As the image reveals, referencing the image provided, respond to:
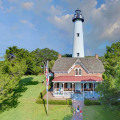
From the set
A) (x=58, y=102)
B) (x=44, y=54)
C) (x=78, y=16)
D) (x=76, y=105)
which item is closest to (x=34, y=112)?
(x=58, y=102)

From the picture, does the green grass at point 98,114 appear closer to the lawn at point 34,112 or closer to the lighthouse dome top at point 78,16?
the lawn at point 34,112

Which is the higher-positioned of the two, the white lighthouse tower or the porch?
the white lighthouse tower

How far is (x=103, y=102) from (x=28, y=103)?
1527 cm

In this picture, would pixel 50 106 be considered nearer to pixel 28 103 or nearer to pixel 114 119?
pixel 28 103

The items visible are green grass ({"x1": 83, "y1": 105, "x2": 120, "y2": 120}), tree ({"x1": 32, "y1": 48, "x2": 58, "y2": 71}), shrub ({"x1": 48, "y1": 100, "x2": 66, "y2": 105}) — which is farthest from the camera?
tree ({"x1": 32, "y1": 48, "x2": 58, "y2": 71})

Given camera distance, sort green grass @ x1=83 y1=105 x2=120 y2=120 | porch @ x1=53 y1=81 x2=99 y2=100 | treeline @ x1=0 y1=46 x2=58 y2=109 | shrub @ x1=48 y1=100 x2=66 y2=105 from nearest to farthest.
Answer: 1. green grass @ x1=83 y1=105 x2=120 y2=120
2. treeline @ x1=0 y1=46 x2=58 y2=109
3. shrub @ x1=48 y1=100 x2=66 y2=105
4. porch @ x1=53 y1=81 x2=99 y2=100

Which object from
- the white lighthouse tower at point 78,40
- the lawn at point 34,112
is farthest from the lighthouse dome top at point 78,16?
the lawn at point 34,112

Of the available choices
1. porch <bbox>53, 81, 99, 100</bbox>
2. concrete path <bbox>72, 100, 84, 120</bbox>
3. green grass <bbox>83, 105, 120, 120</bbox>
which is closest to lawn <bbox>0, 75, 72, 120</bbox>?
concrete path <bbox>72, 100, 84, 120</bbox>

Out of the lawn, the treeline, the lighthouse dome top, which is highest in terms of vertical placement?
the lighthouse dome top

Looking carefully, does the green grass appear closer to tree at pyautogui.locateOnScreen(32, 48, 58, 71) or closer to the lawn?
the lawn

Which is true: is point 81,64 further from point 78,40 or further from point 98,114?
point 98,114

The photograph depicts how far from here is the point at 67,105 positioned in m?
21.0

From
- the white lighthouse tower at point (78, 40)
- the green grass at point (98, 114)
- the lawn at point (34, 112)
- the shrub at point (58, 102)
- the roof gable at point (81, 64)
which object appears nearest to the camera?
the green grass at point (98, 114)

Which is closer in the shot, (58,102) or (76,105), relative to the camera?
(76,105)
